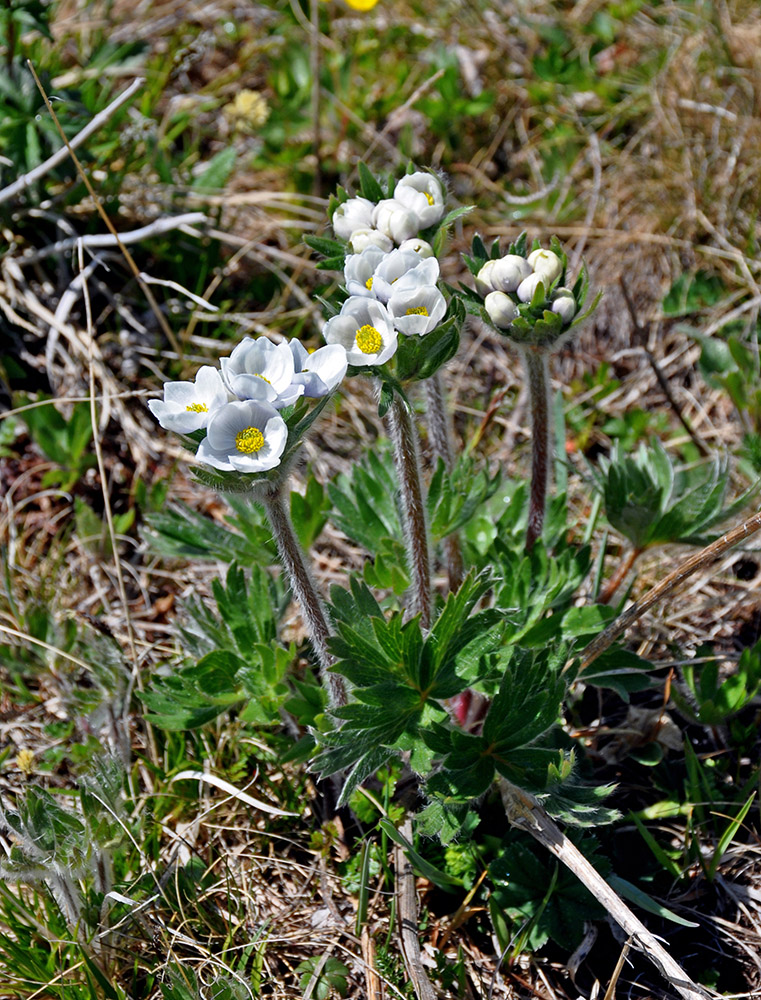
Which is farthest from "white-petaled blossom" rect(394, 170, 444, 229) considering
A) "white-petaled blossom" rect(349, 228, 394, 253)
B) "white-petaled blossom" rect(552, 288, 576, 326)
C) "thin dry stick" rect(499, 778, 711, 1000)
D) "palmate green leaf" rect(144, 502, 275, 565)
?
"thin dry stick" rect(499, 778, 711, 1000)

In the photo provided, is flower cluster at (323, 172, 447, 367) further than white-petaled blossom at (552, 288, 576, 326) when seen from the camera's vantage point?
No

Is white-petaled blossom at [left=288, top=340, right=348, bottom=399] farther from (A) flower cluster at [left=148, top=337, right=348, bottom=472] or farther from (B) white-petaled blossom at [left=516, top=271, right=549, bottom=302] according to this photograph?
(B) white-petaled blossom at [left=516, top=271, right=549, bottom=302]

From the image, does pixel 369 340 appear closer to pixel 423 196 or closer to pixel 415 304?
pixel 415 304

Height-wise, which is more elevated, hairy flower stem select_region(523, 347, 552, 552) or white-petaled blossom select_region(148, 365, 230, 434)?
white-petaled blossom select_region(148, 365, 230, 434)

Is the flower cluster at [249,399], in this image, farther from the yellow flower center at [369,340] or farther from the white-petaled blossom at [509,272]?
the white-petaled blossom at [509,272]

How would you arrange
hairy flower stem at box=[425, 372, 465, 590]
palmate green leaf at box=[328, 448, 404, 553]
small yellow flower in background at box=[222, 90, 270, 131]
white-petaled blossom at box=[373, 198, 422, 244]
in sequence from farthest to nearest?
1. small yellow flower in background at box=[222, 90, 270, 131]
2. palmate green leaf at box=[328, 448, 404, 553]
3. hairy flower stem at box=[425, 372, 465, 590]
4. white-petaled blossom at box=[373, 198, 422, 244]

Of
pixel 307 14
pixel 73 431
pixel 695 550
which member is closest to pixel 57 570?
pixel 73 431

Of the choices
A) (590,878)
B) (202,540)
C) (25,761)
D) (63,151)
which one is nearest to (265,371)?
(202,540)
